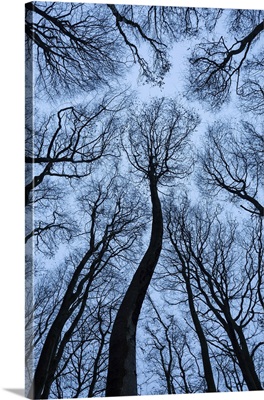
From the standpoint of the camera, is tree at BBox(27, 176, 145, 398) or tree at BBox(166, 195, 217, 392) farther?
tree at BBox(166, 195, 217, 392)

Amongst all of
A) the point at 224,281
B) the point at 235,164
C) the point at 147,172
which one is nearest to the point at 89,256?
the point at 147,172

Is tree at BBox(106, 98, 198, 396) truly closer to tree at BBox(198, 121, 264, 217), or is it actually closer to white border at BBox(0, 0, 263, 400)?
tree at BBox(198, 121, 264, 217)

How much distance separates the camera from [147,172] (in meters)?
7.71

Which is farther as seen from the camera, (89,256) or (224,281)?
(224,281)

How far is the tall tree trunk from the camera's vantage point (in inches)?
294

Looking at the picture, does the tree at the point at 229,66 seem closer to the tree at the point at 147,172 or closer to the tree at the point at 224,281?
the tree at the point at 147,172

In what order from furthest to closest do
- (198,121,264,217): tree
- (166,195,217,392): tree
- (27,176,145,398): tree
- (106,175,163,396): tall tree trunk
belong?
(198,121,264,217): tree → (166,195,217,392): tree → (106,175,163,396): tall tree trunk → (27,176,145,398): tree

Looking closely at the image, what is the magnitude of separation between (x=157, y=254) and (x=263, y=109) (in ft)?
4.56

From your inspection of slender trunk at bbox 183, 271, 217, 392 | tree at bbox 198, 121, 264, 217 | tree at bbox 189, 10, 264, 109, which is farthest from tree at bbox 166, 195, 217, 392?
tree at bbox 189, 10, 264, 109

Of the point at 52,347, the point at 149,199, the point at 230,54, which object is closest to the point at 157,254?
the point at 149,199
